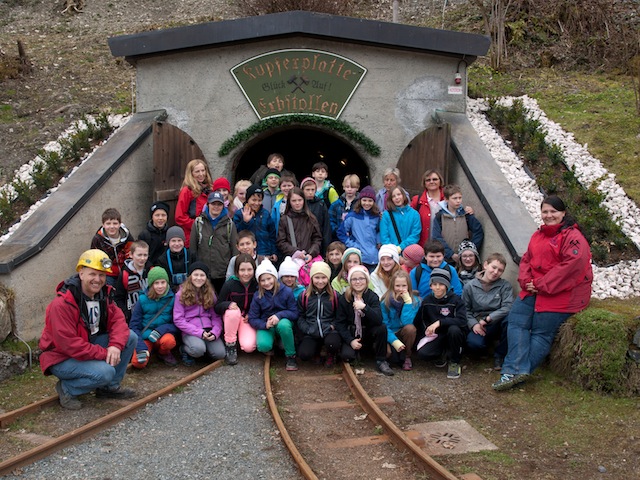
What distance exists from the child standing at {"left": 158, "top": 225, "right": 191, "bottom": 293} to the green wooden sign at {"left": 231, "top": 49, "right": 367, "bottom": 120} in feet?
12.6

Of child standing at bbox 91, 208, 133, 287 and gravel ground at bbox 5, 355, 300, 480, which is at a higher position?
child standing at bbox 91, 208, 133, 287

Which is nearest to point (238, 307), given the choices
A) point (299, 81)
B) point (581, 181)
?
point (299, 81)

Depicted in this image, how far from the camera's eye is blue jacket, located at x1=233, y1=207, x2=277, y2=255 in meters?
9.09

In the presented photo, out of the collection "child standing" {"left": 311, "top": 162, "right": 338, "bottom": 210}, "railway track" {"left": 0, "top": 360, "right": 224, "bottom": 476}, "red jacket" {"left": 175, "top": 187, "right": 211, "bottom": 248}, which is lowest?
"railway track" {"left": 0, "top": 360, "right": 224, "bottom": 476}

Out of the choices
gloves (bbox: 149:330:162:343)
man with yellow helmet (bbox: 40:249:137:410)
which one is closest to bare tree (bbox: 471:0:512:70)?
gloves (bbox: 149:330:162:343)

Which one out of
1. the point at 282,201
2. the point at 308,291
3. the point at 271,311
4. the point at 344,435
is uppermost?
the point at 282,201

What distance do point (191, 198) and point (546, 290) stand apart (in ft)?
16.6

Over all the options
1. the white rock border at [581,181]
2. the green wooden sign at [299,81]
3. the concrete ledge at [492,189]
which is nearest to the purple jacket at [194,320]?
the concrete ledge at [492,189]

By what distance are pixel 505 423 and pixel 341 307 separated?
7.39 feet

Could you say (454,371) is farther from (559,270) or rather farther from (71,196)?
(71,196)

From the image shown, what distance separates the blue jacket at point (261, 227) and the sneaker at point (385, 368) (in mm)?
2376

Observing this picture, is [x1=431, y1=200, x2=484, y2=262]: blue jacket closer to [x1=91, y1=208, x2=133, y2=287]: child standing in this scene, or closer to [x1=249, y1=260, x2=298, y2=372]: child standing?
[x1=249, y1=260, x2=298, y2=372]: child standing

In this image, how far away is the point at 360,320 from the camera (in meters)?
7.70

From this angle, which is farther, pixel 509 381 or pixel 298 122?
pixel 298 122
